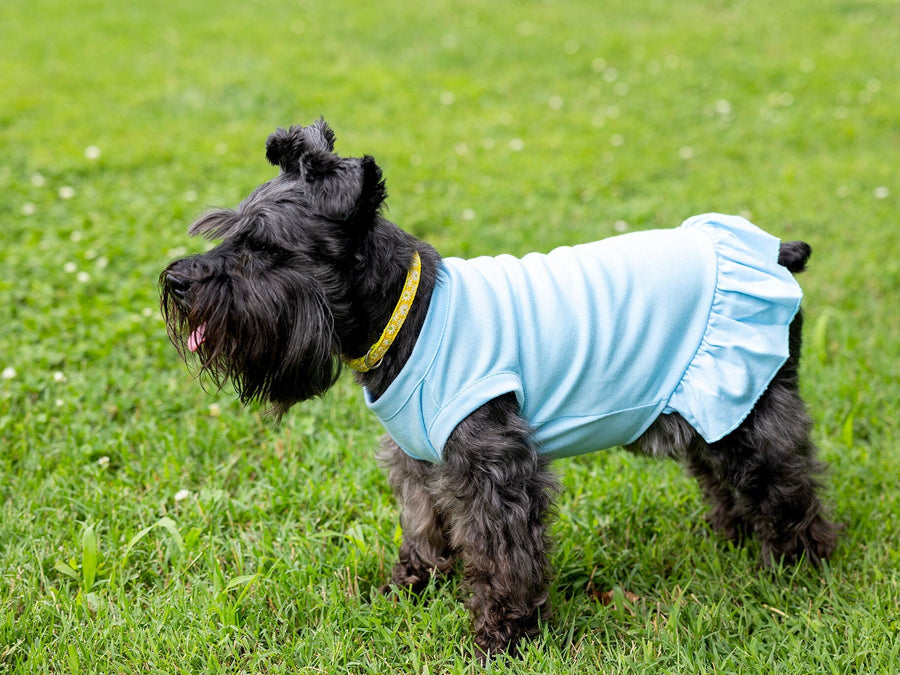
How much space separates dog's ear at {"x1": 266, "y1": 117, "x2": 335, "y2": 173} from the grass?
117 cm

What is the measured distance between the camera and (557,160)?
7.00 m

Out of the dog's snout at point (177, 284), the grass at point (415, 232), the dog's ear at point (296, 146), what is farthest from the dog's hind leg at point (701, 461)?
the dog's snout at point (177, 284)

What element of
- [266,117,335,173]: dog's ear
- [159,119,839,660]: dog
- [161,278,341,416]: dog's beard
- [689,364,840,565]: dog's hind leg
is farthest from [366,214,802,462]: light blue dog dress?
[266,117,335,173]: dog's ear

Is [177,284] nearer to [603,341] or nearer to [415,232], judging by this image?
[603,341]

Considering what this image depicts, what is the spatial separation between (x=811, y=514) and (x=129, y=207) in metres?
4.94

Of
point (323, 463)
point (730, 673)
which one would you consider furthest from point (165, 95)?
point (730, 673)

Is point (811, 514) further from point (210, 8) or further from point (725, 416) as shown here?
point (210, 8)

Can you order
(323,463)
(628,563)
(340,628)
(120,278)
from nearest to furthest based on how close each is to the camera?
(340,628) < (628,563) < (323,463) < (120,278)

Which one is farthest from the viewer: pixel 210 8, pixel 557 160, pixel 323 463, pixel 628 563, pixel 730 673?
pixel 210 8

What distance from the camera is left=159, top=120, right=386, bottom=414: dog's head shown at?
2.57 m

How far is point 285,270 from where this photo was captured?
102 inches

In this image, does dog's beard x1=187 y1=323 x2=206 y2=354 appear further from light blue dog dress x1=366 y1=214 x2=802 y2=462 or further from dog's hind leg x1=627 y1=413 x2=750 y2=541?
dog's hind leg x1=627 y1=413 x2=750 y2=541

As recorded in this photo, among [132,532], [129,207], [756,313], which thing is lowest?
[132,532]

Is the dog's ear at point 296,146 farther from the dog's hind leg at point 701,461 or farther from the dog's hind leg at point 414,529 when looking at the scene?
the dog's hind leg at point 701,461
